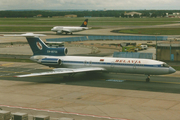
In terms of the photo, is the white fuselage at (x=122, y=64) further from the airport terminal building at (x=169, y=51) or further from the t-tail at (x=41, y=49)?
the airport terminal building at (x=169, y=51)

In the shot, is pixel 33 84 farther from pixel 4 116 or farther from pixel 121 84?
pixel 4 116

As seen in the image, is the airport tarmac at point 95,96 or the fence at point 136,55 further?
the fence at point 136,55

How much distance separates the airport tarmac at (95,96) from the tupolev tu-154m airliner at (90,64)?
1.62 metres

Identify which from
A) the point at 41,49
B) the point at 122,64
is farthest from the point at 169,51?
the point at 41,49

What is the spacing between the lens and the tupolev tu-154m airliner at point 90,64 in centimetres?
3803

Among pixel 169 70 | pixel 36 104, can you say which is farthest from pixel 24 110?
pixel 169 70

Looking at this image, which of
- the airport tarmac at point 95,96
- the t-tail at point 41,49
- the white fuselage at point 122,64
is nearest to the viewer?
the airport tarmac at point 95,96

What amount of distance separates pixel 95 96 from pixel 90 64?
1081 cm

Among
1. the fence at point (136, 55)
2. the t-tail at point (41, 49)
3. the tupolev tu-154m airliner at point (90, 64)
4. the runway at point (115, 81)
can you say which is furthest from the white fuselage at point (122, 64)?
the fence at point (136, 55)

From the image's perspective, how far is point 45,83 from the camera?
128 ft

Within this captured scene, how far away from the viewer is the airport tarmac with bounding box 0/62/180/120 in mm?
25203

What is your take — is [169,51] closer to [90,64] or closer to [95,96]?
[90,64]

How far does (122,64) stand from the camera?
39562mm

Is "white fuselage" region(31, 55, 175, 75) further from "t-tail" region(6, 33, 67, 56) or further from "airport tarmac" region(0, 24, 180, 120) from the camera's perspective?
"airport tarmac" region(0, 24, 180, 120)
